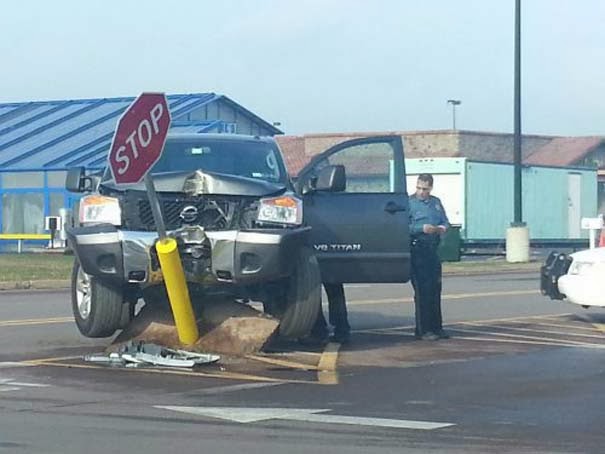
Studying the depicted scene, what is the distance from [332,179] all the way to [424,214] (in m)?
1.77

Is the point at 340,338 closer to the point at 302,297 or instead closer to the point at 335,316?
→ the point at 335,316

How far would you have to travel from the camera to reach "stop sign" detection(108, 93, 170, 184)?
11.4m

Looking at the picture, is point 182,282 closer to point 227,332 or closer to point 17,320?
point 227,332

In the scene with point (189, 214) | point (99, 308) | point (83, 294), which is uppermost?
point (189, 214)

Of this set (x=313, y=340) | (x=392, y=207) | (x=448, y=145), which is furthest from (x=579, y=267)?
(x=448, y=145)

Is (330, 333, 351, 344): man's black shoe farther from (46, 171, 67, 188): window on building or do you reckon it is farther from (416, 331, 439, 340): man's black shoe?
(46, 171, 67, 188): window on building

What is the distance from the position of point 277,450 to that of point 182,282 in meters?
3.86

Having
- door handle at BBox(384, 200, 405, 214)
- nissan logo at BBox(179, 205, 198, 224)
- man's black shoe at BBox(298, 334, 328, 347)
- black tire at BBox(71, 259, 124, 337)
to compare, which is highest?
door handle at BBox(384, 200, 405, 214)

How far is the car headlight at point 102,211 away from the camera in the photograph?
1216 cm

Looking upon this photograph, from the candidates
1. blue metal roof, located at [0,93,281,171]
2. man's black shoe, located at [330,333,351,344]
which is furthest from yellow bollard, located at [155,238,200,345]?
blue metal roof, located at [0,93,281,171]

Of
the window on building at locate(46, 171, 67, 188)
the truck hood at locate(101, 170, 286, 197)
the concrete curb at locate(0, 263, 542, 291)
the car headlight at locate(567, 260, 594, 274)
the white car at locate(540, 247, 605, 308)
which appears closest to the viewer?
the truck hood at locate(101, 170, 286, 197)

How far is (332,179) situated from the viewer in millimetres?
13141

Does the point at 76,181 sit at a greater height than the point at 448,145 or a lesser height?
lesser

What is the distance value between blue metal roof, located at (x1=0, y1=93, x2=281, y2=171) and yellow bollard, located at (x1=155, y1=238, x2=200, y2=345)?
2910cm
